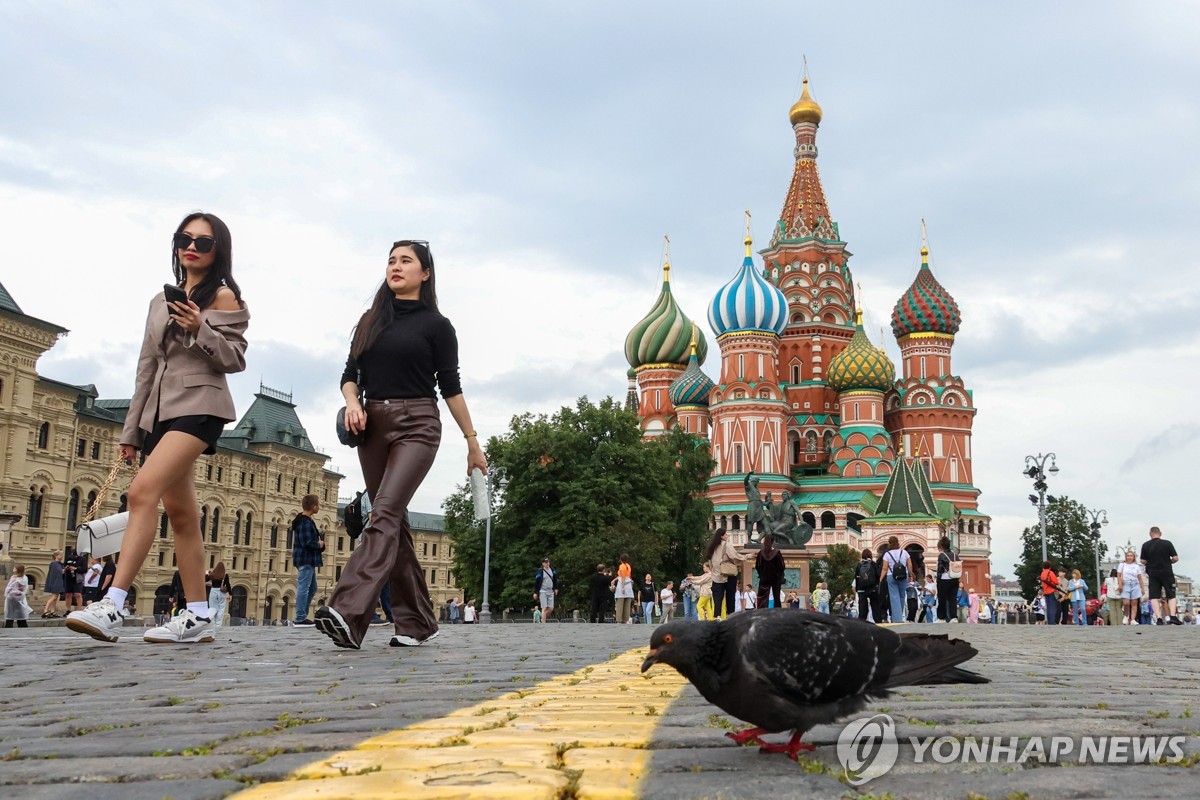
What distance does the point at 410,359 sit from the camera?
22.2 feet

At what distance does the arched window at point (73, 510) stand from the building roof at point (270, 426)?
58.3 ft

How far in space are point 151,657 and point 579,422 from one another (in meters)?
41.4

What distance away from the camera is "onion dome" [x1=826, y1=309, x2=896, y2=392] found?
227 ft

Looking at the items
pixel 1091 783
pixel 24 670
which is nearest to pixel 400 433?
pixel 24 670

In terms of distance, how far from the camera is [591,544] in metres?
40.0

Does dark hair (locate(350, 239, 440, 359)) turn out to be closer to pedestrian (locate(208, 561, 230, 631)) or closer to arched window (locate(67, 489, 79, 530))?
pedestrian (locate(208, 561, 230, 631))

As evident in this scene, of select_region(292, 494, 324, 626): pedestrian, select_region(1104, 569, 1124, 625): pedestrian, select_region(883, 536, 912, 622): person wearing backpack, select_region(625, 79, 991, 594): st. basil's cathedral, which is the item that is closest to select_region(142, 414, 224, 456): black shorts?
select_region(292, 494, 324, 626): pedestrian

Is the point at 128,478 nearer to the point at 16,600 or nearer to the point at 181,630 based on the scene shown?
the point at 16,600

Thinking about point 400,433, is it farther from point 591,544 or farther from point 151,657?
point 591,544

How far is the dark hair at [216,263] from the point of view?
273 inches

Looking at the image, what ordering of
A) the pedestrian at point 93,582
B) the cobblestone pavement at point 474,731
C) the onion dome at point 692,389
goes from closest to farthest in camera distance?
the cobblestone pavement at point 474,731, the pedestrian at point 93,582, the onion dome at point 692,389

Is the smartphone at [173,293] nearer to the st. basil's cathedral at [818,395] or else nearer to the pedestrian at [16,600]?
the pedestrian at [16,600]

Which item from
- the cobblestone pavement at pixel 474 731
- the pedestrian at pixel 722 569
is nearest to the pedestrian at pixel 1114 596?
the pedestrian at pixel 722 569

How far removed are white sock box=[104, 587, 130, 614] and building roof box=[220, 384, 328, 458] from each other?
6532 centimetres
